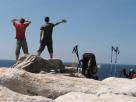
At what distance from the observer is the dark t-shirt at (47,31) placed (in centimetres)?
2109

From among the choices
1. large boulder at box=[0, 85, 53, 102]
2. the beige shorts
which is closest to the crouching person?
the beige shorts

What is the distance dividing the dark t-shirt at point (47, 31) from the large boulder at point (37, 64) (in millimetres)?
1639

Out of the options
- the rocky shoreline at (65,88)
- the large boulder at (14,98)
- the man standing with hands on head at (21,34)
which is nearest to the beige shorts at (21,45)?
the man standing with hands on head at (21,34)

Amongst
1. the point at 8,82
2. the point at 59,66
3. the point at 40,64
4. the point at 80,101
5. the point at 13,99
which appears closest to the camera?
the point at 13,99

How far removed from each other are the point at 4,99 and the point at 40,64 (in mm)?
12042

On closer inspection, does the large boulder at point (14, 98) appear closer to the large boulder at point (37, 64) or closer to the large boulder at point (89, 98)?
the large boulder at point (89, 98)

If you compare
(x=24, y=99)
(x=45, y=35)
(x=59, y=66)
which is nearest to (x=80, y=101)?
(x=24, y=99)

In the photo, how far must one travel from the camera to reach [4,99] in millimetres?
6586

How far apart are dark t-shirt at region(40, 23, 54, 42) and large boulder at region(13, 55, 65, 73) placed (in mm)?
1639

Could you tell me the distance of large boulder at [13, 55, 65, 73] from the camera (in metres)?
18.1

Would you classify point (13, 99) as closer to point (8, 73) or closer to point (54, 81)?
point (8, 73)

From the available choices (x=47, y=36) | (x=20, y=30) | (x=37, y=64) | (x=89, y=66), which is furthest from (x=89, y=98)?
(x=47, y=36)

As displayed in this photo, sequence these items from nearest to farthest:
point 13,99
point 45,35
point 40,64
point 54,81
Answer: point 13,99, point 54,81, point 40,64, point 45,35

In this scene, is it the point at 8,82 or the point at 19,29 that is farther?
the point at 19,29
